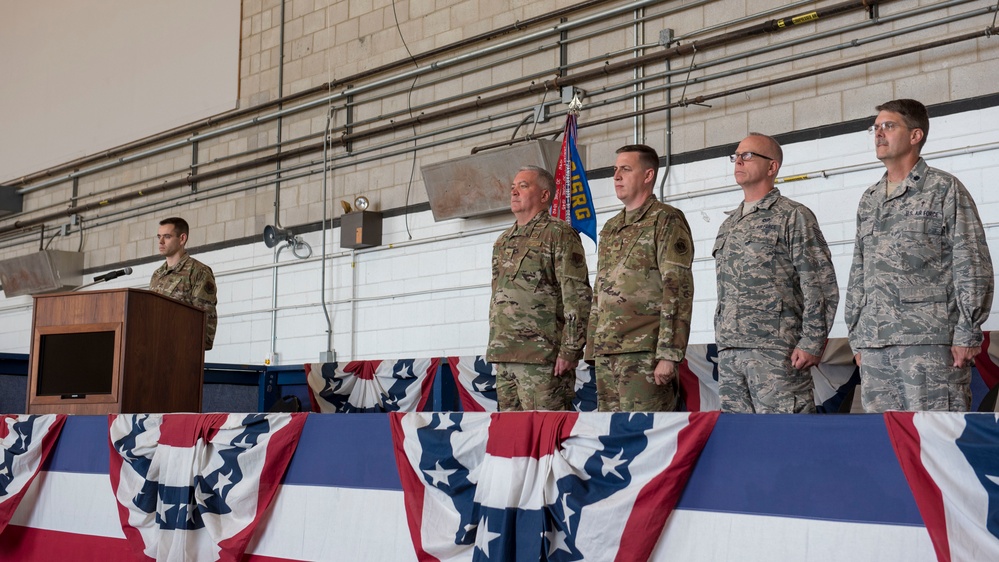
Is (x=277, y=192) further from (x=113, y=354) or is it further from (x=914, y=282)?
(x=914, y=282)

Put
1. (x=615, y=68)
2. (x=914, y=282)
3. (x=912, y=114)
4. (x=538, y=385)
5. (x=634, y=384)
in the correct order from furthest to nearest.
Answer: (x=615, y=68) → (x=538, y=385) → (x=634, y=384) → (x=912, y=114) → (x=914, y=282)

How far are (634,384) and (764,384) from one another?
394mm

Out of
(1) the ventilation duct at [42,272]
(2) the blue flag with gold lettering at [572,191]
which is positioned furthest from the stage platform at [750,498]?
(1) the ventilation duct at [42,272]

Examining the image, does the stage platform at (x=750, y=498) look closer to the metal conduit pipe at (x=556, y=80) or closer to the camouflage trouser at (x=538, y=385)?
the camouflage trouser at (x=538, y=385)

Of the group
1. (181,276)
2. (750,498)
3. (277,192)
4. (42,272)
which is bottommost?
(750,498)

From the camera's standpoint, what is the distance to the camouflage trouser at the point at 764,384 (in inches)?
111

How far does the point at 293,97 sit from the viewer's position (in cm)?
830

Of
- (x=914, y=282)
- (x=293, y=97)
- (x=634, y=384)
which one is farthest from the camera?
(x=293, y=97)

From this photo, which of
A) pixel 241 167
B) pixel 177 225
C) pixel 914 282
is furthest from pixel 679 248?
pixel 241 167

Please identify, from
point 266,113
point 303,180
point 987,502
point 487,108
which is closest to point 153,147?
point 266,113

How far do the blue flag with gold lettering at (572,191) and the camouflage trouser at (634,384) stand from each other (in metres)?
2.73

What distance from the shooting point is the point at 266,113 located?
8602 millimetres

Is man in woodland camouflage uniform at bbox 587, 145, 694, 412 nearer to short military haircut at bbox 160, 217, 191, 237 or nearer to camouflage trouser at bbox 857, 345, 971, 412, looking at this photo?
camouflage trouser at bbox 857, 345, 971, 412

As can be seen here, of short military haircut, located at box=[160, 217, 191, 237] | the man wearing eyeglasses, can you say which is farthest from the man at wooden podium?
the man wearing eyeglasses
